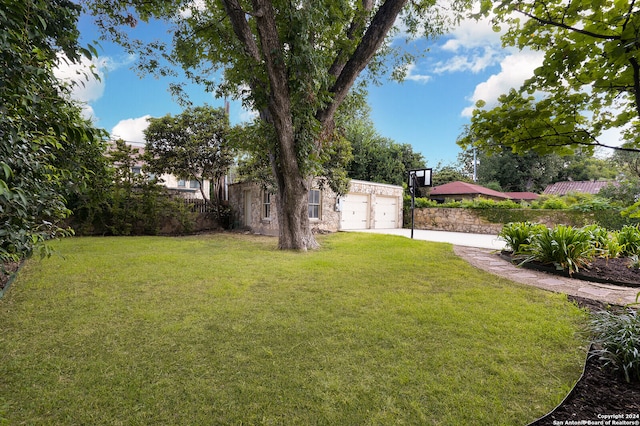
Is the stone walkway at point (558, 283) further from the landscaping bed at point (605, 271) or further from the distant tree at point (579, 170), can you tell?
the distant tree at point (579, 170)

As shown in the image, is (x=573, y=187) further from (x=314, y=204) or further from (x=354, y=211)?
(x=314, y=204)

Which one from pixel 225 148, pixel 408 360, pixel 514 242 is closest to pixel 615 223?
pixel 514 242

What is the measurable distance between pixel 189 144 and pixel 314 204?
5.82m

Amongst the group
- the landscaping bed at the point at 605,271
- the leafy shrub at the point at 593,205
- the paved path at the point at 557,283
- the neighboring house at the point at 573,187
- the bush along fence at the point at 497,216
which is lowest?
the paved path at the point at 557,283

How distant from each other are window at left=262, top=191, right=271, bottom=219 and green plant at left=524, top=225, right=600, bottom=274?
881 cm

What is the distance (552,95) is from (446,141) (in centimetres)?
2170

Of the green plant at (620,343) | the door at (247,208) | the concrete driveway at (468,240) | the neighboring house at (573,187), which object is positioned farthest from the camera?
the neighboring house at (573,187)

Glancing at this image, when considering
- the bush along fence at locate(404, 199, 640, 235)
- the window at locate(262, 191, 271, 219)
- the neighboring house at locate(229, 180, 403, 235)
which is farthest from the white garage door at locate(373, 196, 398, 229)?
the window at locate(262, 191, 271, 219)

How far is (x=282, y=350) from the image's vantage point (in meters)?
2.35

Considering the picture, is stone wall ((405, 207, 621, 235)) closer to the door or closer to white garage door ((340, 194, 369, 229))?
white garage door ((340, 194, 369, 229))

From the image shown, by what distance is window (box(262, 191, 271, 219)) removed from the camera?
11666 mm

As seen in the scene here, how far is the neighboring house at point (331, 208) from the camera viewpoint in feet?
38.4

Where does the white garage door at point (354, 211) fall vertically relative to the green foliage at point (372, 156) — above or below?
below

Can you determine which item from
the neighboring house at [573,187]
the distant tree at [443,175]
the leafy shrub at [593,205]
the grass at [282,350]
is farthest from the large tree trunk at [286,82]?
the neighboring house at [573,187]
